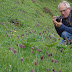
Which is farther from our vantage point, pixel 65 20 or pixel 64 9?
pixel 65 20

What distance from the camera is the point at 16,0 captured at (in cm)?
1504

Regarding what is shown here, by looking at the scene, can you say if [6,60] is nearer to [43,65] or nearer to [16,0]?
[43,65]

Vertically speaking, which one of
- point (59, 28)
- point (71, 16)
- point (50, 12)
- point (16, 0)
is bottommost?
point (50, 12)

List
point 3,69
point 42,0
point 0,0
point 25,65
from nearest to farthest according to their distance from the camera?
point 3,69
point 25,65
point 0,0
point 42,0

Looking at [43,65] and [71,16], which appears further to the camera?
[71,16]

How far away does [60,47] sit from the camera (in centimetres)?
387

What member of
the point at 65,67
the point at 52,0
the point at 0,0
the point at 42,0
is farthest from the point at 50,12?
the point at 65,67

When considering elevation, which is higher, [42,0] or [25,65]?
[25,65]

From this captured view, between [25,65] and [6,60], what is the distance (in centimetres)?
42

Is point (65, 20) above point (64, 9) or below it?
below

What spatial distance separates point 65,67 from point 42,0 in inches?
736

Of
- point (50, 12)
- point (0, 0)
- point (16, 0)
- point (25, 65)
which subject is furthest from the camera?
point (50, 12)

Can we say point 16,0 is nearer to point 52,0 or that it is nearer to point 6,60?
point 52,0

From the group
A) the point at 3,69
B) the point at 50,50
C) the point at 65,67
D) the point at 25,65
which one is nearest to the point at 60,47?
the point at 50,50
